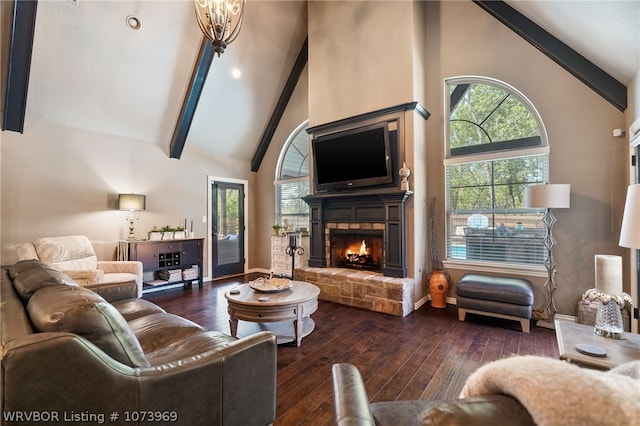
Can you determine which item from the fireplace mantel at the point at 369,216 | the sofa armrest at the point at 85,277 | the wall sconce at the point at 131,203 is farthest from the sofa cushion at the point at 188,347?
the wall sconce at the point at 131,203

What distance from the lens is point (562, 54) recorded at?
3.29 metres

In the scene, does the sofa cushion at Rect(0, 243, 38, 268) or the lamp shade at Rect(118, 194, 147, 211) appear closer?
the sofa cushion at Rect(0, 243, 38, 268)

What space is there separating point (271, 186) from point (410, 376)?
4987 millimetres

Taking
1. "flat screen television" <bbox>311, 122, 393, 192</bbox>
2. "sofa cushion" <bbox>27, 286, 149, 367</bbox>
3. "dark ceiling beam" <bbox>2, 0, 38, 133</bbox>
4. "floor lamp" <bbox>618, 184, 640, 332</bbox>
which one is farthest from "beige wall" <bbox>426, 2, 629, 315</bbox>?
"dark ceiling beam" <bbox>2, 0, 38, 133</bbox>

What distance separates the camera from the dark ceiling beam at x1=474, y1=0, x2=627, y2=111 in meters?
3.03

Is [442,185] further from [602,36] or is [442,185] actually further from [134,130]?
[134,130]

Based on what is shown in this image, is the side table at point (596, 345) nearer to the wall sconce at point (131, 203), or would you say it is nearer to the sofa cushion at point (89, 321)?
the sofa cushion at point (89, 321)

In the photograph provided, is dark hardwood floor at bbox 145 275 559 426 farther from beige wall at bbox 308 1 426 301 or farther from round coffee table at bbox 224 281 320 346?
beige wall at bbox 308 1 426 301

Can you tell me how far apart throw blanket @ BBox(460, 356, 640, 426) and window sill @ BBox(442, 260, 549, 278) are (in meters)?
3.61

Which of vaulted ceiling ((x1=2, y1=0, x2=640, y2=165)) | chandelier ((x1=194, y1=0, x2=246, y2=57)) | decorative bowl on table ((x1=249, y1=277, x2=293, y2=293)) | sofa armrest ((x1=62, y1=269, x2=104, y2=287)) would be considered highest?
vaulted ceiling ((x1=2, y1=0, x2=640, y2=165))

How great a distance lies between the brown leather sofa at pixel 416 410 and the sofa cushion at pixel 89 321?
85cm

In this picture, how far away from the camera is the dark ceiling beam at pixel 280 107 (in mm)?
5824

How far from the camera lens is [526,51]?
11.8ft

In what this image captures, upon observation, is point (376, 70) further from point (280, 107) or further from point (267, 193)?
point (267, 193)
